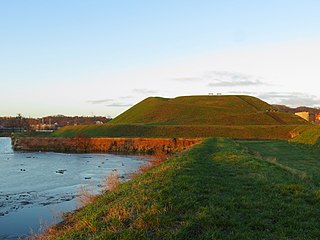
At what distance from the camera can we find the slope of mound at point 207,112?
365 ft

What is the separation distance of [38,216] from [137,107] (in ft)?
449

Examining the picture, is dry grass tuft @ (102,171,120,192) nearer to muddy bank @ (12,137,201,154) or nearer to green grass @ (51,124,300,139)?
muddy bank @ (12,137,201,154)

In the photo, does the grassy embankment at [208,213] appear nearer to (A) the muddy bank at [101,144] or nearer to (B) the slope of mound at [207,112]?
(A) the muddy bank at [101,144]

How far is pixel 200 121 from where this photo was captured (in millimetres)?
112875

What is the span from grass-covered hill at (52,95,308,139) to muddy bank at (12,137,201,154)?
12950 millimetres

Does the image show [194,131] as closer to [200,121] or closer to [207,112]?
[200,121]

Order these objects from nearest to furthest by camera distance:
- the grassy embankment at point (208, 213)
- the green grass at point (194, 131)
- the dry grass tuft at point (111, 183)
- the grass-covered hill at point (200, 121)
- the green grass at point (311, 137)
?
the grassy embankment at point (208, 213), the dry grass tuft at point (111, 183), the green grass at point (311, 137), the green grass at point (194, 131), the grass-covered hill at point (200, 121)

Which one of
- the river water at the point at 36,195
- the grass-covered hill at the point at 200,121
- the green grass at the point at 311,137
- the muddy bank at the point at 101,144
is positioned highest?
the grass-covered hill at the point at 200,121

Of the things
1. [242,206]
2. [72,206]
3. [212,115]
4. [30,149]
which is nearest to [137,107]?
[212,115]

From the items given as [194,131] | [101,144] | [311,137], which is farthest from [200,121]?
[311,137]

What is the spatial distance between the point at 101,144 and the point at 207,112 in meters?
63.8

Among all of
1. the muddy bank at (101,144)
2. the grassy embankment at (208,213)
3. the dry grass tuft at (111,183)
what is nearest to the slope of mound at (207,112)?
the muddy bank at (101,144)

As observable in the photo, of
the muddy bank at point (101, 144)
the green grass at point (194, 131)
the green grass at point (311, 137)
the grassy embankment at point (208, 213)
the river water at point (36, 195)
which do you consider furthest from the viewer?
the green grass at point (194, 131)

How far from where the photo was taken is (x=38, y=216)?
688 inches
